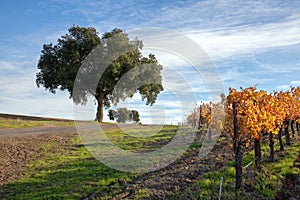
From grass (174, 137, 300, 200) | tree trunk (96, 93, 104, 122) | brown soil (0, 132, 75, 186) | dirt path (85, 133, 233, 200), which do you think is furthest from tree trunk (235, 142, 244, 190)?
tree trunk (96, 93, 104, 122)

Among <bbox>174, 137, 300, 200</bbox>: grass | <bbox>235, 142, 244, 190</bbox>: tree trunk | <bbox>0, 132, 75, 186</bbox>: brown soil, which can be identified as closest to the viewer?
<bbox>174, 137, 300, 200</bbox>: grass

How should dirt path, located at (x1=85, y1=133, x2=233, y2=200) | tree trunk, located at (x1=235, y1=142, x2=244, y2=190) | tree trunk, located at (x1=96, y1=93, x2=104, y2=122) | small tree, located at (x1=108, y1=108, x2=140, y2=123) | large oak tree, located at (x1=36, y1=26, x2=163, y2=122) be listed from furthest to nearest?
1. small tree, located at (x1=108, y1=108, x2=140, y2=123)
2. tree trunk, located at (x1=96, y1=93, x2=104, y2=122)
3. large oak tree, located at (x1=36, y1=26, x2=163, y2=122)
4. tree trunk, located at (x1=235, y1=142, x2=244, y2=190)
5. dirt path, located at (x1=85, y1=133, x2=233, y2=200)

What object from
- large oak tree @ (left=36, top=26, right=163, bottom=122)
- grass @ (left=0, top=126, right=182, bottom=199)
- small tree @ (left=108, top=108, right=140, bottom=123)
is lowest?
grass @ (left=0, top=126, right=182, bottom=199)

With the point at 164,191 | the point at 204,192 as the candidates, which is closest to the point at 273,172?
the point at 204,192

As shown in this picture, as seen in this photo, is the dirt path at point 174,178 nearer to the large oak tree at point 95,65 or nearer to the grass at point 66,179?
the grass at point 66,179

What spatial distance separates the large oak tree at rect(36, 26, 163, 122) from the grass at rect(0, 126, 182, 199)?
2201 centimetres

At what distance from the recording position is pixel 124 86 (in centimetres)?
3994

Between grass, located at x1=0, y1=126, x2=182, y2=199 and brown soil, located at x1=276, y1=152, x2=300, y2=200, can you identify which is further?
grass, located at x1=0, y1=126, x2=182, y2=199

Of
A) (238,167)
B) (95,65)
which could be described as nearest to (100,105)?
(95,65)

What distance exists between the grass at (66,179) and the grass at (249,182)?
2.00 meters

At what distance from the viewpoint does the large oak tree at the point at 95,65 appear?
37.2 meters

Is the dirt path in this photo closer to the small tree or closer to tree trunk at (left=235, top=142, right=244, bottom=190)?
tree trunk at (left=235, top=142, right=244, bottom=190)

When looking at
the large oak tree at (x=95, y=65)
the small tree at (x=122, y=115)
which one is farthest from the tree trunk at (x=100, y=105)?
the small tree at (x=122, y=115)

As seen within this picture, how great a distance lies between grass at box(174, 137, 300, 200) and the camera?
9.41 metres
